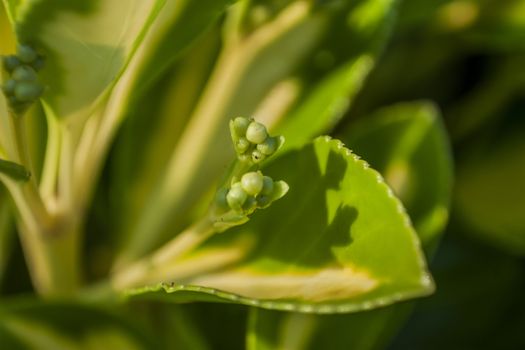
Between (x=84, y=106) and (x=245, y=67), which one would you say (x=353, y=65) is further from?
(x=84, y=106)

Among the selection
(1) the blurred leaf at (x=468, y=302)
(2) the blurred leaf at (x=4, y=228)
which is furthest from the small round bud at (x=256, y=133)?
(1) the blurred leaf at (x=468, y=302)

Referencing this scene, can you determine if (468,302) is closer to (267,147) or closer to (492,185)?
(492,185)

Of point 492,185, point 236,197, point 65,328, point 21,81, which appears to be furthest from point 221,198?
point 492,185

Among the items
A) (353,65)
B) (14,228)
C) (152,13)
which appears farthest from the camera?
(14,228)

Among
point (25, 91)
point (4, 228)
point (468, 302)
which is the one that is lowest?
point (468, 302)

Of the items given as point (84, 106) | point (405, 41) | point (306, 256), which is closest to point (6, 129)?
point (84, 106)

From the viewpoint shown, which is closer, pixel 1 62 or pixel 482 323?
pixel 1 62
